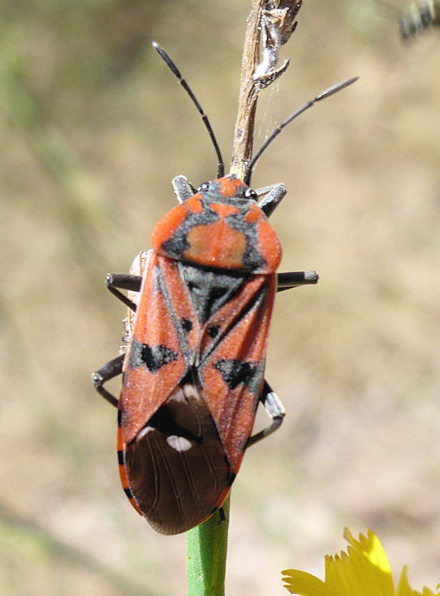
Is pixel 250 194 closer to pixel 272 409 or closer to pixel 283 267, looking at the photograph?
pixel 272 409

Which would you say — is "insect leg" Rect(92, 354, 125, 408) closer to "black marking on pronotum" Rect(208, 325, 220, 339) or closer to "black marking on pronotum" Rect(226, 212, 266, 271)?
"black marking on pronotum" Rect(208, 325, 220, 339)

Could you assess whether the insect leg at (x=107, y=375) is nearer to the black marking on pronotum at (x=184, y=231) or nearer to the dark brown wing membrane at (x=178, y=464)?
the dark brown wing membrane at (x=178, y=464)

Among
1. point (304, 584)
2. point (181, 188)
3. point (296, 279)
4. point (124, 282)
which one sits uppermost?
point (181, 188)

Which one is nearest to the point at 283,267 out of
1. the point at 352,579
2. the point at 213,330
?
the point at 213,330

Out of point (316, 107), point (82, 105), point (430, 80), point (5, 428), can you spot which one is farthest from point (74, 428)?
point (430, 80)

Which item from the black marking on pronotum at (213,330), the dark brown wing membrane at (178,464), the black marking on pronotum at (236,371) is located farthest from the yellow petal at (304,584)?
the black marking on pronotum at (213,330)

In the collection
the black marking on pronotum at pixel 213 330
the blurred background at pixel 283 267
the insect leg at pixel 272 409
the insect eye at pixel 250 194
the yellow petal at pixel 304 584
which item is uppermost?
the blurred background at pixel 283 267

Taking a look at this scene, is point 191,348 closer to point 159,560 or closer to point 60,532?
point 159,560
